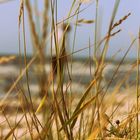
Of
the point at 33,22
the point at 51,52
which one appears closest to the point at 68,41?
the point at 51,52

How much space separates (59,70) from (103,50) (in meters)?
0.15

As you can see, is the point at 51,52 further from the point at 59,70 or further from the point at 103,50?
the point at 103,50

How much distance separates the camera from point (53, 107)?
84 centimetres

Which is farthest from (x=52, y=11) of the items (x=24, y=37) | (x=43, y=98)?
(x=43, y=98)

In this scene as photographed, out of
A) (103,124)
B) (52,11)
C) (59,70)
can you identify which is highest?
(52,11)

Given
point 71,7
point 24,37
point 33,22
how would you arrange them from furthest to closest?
1. point 71,7
2. point 24,37
3. point 33,22

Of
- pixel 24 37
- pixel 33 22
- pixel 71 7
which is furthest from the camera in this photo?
pixel 71 7

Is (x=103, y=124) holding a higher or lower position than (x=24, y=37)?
lower

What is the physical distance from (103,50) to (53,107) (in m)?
0.18

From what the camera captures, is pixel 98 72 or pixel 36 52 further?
pixel 98 72

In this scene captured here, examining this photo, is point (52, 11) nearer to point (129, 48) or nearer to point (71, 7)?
point (71, 7)

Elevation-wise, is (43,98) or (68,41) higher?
(68,41)

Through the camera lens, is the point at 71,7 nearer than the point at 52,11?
No

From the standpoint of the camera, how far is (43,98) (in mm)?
839
